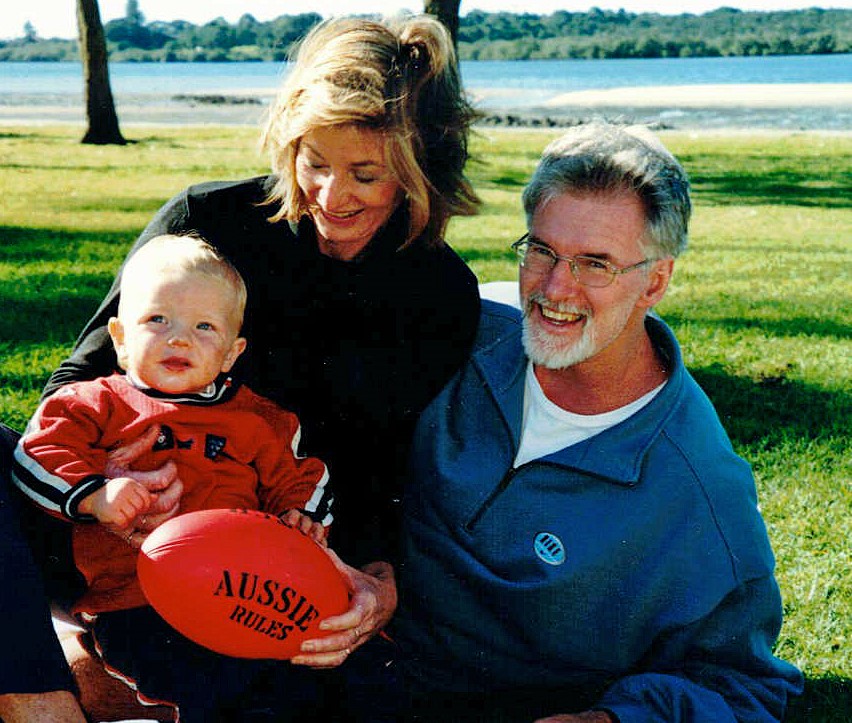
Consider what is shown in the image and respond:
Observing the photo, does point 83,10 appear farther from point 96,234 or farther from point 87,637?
point 87,637

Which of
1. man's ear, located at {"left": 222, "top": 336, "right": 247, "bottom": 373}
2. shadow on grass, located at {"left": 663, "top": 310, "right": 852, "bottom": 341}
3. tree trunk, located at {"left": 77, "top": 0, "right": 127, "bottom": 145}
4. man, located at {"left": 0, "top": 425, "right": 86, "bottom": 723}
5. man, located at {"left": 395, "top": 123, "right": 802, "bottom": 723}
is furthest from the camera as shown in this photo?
tree trunk, located at {"left": 77, "top": 0, "right": 127, "bottom": 145}

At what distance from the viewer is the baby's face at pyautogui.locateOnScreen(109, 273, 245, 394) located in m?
2.73

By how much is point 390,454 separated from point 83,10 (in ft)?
57.7

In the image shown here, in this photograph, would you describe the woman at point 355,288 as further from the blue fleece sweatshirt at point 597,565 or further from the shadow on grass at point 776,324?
the shadow on grass at point 776,324

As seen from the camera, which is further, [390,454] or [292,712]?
[390,454]

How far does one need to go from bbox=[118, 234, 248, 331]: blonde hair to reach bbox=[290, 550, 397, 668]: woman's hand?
0.77 m

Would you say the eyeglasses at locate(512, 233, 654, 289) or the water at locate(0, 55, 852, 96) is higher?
the eyeglasses at locate(512, 233, 654, 289)

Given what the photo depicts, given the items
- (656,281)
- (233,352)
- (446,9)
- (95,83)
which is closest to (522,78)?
(95,83)

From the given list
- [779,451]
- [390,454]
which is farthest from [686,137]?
[390,454]

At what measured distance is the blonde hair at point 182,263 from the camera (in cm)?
279

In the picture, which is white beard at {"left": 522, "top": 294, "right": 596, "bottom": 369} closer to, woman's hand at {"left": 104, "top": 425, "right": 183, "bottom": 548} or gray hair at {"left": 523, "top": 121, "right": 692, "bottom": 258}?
gray hair at {"left": 523, "top": 121, "right": 692, "bottom": 258}

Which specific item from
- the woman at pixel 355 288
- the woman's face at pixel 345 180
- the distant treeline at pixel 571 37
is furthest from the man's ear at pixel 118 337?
the distant treeline at pixel 571 37

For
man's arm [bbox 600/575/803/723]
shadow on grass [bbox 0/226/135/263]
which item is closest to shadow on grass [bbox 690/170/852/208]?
shadow on grass [bbox 0/226/135/263]

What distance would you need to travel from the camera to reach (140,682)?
2.68 m
